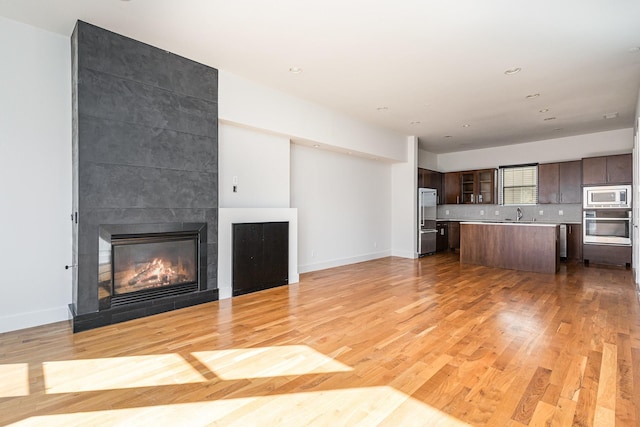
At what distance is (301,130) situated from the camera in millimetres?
5387

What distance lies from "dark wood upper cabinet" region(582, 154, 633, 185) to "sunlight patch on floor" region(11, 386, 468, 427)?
7.39 m

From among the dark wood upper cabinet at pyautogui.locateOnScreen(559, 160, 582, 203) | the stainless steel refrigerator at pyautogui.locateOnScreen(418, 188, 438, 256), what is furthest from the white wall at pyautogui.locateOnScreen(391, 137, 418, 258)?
the dark wood upper cabinet at pyautogui.locateOnScreen(559, 160, 582, 203)

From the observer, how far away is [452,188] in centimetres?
946

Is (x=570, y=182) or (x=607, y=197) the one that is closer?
(x=607, y=197)

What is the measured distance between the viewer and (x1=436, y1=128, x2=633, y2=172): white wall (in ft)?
24.1

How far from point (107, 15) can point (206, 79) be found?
48.1 inches

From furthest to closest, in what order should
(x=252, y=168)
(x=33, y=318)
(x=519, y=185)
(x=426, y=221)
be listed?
(x=519, y=185) → (x=426, y=221) → (x=252, y=168) → (x=33, y=318)

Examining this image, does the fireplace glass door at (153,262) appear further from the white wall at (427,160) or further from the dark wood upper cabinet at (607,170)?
the dark wood upper cabinet at (607,170)

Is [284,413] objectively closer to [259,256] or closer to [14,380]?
[14,380]

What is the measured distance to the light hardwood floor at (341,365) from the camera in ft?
6.27

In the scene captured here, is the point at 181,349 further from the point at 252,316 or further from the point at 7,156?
the point at 7,156

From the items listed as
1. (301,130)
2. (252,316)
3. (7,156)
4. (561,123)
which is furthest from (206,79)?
(561,123)

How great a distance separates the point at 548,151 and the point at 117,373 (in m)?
9.63

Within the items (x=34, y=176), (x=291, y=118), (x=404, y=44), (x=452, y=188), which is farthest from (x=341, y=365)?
(x=452, y=188)
